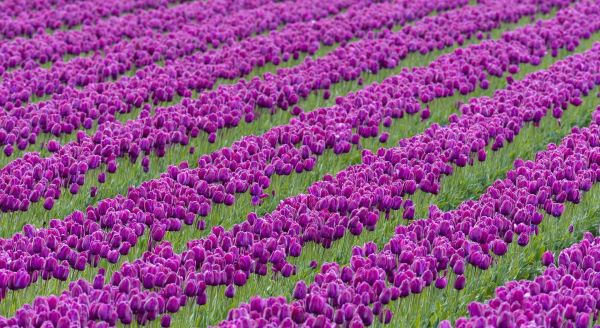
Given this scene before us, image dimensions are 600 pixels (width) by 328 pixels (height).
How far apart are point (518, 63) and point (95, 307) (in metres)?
8.94

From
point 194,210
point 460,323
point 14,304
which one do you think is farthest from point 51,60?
point 460,323

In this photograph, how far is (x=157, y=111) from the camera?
34.8 feet

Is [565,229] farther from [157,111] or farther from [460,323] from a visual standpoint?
[157,111]

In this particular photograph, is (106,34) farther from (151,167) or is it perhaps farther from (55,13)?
(151,167)

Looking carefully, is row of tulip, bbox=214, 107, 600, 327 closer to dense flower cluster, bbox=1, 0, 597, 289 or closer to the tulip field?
the tulip field

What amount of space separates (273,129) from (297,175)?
553 millimetres

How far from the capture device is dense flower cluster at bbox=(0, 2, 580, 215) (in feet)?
28.0

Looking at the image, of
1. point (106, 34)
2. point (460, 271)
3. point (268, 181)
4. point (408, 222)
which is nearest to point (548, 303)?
point (460, 271)

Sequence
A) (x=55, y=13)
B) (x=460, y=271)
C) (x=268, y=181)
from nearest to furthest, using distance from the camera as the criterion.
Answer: (x=460, y=271), (x=268, y=181), (x=55, y=13)

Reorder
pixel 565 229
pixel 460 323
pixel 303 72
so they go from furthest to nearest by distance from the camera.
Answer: pixel 303 72 < pixel 565 229 < pixel 460 323

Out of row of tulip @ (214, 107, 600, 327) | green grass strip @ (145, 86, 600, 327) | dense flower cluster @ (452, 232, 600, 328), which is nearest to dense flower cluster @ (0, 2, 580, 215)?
green grass strip @ (145, 86, 600, 327)

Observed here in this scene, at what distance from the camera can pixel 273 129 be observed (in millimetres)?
9664

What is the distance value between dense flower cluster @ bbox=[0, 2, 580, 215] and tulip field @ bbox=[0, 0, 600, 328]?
0.09ft

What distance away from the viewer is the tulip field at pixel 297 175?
248 inches
